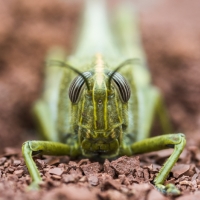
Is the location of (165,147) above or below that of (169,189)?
above

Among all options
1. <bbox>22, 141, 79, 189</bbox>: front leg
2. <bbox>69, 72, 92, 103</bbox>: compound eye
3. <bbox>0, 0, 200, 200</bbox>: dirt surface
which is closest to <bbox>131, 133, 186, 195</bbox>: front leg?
<bbox>0, 0, 200, 200</bbox>: dirt surface

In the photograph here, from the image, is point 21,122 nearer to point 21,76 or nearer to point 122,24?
point 21,76

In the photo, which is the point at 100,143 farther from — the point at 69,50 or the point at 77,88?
the point at 69,50

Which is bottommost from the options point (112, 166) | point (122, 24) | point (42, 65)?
point (112, 166)

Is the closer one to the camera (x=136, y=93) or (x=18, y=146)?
(x=136, y=93)

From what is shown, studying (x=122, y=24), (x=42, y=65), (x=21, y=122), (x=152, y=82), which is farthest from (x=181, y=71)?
(x=21, y=122)

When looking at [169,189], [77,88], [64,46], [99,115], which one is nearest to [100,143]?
[99,115]

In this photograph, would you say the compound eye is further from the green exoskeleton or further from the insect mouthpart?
the insect mouthpart
